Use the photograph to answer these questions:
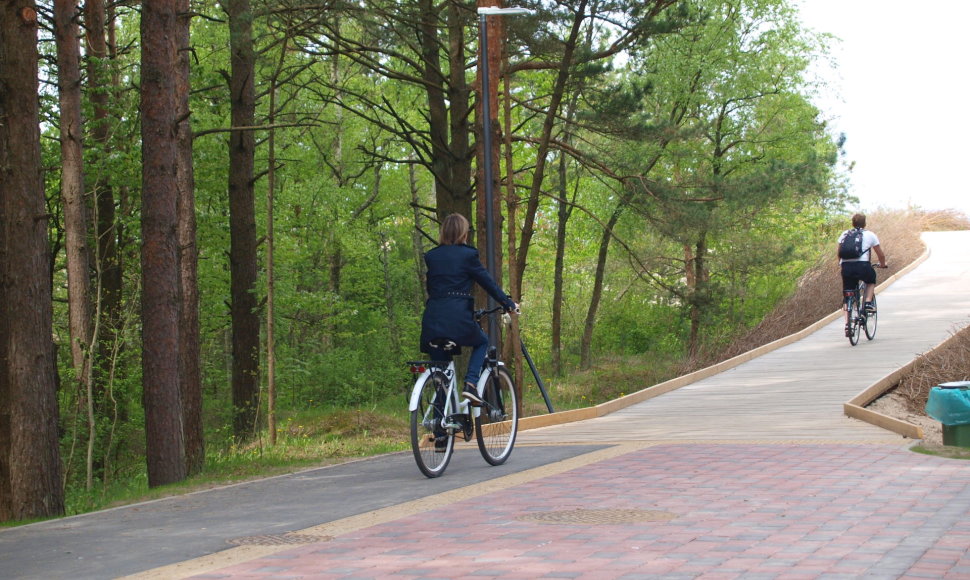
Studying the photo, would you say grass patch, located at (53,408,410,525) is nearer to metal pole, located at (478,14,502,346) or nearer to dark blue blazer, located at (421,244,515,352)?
metal pole, located at (478,14,502,346)

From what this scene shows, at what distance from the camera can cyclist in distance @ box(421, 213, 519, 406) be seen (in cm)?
892

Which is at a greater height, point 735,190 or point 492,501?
point 735,190

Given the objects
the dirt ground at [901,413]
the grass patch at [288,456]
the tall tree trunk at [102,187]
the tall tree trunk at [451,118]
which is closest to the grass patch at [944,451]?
the dirt ground at [901,413]

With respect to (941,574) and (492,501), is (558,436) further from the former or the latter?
(941,574)

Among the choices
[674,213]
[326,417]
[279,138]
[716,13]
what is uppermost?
[716,13]

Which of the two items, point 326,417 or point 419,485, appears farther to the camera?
point 326,417

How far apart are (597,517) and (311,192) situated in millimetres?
24881

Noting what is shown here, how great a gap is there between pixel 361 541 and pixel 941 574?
307 centimetres

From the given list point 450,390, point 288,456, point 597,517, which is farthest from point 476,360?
point 288,456

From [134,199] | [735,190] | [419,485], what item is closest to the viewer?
[419,485]

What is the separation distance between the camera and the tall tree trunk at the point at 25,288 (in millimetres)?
11500

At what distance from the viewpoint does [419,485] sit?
861 cm

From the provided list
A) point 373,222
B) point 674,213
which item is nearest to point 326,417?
point 674,213

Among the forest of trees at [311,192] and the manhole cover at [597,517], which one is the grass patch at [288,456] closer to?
the forest of trees at [311,192]
